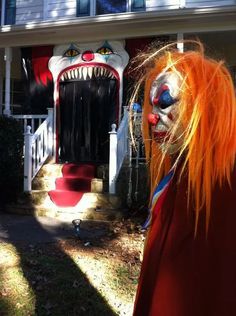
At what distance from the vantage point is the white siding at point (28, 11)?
39.5ft

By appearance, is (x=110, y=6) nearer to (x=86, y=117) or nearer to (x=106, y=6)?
(x=106, y=6)

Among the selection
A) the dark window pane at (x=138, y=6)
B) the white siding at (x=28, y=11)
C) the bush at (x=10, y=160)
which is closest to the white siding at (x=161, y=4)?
the dark window pane at (x=138, y=6)

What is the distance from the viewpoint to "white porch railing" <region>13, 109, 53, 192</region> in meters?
8.85

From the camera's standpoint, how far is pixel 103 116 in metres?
10.3

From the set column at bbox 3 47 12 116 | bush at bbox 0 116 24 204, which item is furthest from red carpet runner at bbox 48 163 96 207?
column at bbox 3 47 12 116

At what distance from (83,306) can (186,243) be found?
2683 mm

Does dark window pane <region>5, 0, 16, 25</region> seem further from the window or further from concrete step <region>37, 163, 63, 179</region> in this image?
concrete step <region>37, 163, 63, 179</region>

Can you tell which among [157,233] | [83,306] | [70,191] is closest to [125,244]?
[83,306]

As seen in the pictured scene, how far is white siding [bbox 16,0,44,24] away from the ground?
290 inches

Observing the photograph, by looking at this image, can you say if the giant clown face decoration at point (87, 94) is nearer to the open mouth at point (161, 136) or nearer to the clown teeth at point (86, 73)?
Result: the clown teeth at point (86, 73)

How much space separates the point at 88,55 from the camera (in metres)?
10.3

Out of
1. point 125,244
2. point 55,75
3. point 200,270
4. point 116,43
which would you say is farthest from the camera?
point 55,75

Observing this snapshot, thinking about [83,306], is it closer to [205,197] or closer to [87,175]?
[205,197]

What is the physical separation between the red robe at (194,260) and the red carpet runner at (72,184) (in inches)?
262
